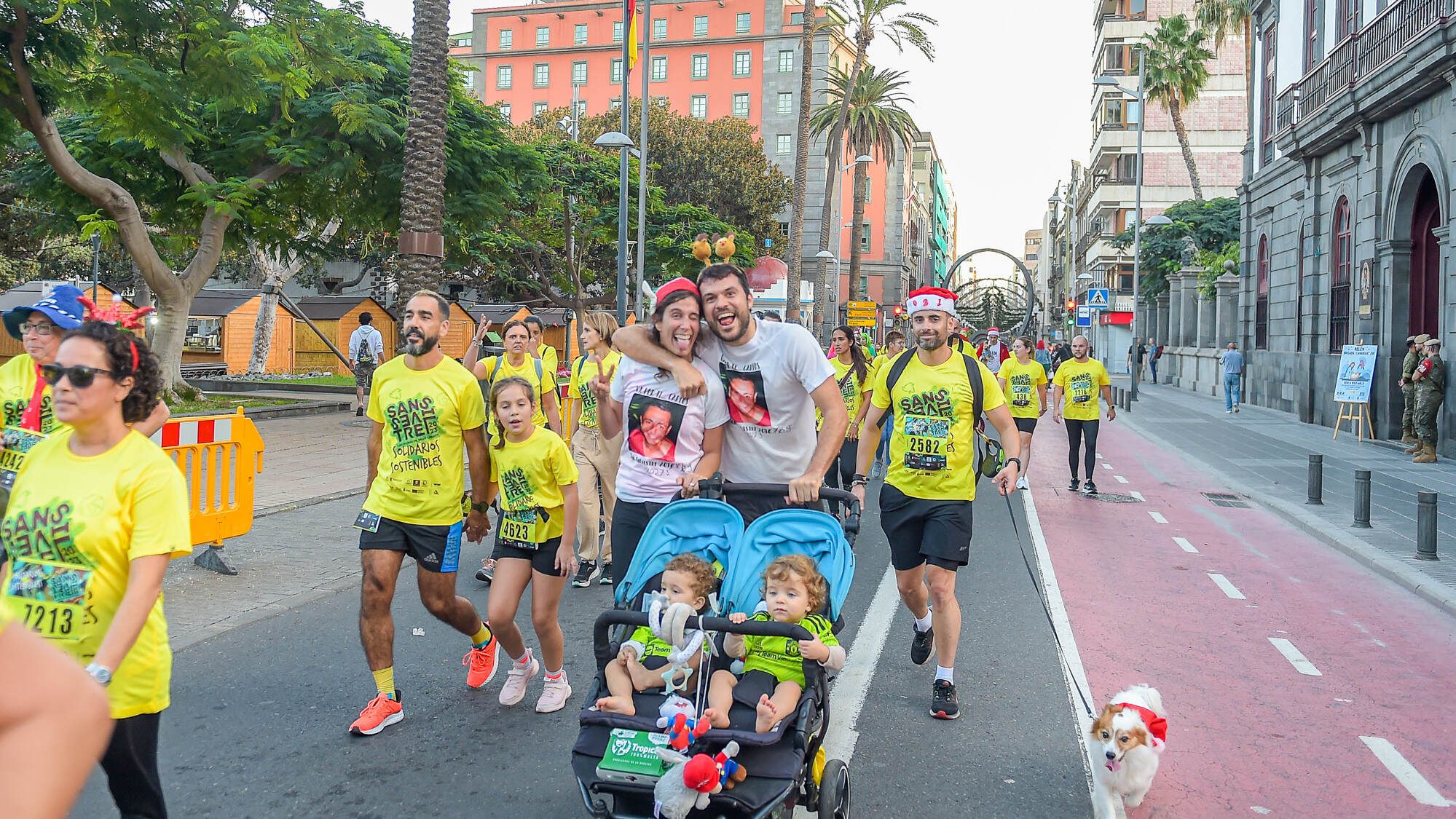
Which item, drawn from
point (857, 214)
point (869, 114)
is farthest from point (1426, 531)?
point (869, 114)

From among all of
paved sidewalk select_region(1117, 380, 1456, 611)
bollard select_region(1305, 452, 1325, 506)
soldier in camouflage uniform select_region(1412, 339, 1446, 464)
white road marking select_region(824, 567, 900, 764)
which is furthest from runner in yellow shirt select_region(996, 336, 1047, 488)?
soldier in camouflage uniform select_region(1412, 339, 1446, 464)

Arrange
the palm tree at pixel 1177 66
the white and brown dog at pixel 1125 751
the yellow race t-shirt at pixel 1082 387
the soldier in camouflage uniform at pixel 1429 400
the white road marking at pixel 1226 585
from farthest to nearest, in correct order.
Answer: the palm tree at pixel 1177 66, the soldier in camouflage uniform at pixel 1429 400, the yellow race t-shirt at pixel 1082 387, the white road marking at pixel 1226 585, the white and brown dog at pixel 1125 751

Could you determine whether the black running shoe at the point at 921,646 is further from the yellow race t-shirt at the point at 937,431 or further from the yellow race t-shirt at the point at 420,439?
the yellow race t-shirt at the point at 420,439

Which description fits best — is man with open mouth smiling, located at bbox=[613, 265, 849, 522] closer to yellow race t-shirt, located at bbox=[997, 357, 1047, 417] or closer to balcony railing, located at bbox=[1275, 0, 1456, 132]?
yellow race t-shirt, located at bbox=[997, 357, 1047, 417]

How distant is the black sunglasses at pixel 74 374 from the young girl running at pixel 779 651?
2.01 metres

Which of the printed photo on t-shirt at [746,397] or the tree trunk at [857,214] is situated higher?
the tree trunk at [857,214]

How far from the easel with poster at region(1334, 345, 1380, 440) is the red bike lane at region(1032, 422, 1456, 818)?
10.5 metres

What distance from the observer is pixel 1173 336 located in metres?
50.4

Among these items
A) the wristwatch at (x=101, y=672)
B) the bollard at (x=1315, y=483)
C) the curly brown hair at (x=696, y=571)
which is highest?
the curly brown hair at (x=696, y=571)

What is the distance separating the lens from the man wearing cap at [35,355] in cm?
491

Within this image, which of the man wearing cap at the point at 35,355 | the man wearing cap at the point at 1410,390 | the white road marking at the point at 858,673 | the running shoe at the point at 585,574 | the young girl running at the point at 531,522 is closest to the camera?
the man wearing cap at the point at 35,355

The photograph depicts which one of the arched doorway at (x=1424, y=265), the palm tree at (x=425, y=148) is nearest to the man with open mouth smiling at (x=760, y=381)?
the palm tree at (x=425, y=148)

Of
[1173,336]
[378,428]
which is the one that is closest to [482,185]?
[378,428]

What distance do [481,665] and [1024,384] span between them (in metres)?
9.45
